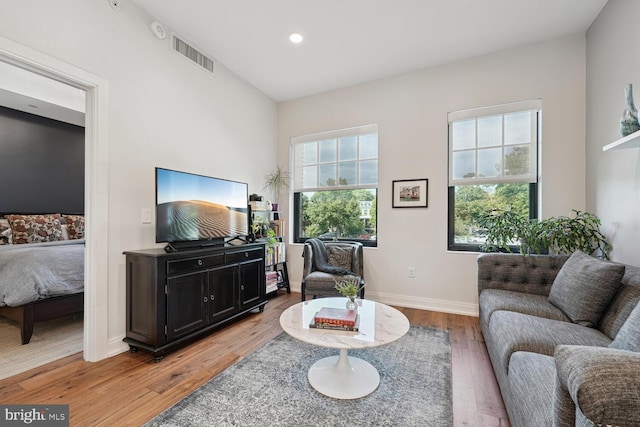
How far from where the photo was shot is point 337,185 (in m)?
4.11

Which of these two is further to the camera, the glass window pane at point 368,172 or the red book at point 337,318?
the glass window pane at point 368,172

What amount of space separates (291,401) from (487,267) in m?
2.04

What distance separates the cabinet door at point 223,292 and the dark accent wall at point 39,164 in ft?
12.1

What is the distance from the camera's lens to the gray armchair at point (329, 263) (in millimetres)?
3211

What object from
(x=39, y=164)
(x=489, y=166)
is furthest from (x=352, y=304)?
(x=39, y=164)

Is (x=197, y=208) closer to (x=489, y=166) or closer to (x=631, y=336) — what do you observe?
(x=631, y=336)

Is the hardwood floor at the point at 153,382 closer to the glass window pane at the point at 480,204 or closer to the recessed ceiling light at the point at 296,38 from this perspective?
the glass window pane at the point at 480,204

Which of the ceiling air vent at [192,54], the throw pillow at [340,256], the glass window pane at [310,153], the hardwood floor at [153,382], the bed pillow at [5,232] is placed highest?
the ceiling air vent at [192,54]

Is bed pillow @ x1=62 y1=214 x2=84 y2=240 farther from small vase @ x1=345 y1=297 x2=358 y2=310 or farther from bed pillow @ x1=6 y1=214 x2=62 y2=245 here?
small vase @ x1=345 y1=297 x2=358 y2=310

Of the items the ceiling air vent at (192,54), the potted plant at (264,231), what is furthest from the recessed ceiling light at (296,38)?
the potted plant at (264,231)

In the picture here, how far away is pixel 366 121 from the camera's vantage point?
12.6 feet

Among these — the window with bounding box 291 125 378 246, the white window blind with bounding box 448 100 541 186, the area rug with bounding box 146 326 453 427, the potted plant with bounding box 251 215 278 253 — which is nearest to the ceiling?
the white window blind with bounding box 448 100 541 186

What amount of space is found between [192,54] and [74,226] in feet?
10.8

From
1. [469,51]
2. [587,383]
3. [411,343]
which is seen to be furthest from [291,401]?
[469,51]
